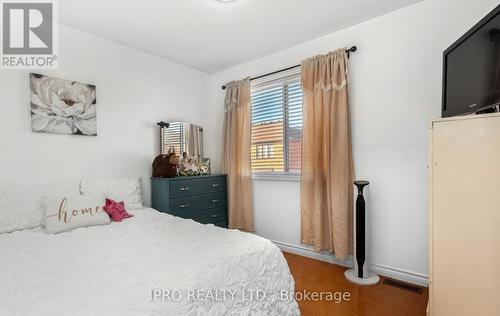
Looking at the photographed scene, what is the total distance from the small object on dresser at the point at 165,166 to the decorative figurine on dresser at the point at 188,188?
0.05ft

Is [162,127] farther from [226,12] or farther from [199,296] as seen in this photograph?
[199,296]

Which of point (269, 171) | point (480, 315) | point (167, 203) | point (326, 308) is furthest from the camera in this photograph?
point (269, 171)

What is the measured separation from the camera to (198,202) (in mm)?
3027

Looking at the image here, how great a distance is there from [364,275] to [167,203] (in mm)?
2108

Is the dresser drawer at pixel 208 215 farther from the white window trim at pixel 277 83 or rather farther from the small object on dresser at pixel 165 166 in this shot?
the white window trim at pixel 277 83

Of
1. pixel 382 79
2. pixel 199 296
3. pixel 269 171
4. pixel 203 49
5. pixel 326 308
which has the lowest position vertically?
pixel 326 308

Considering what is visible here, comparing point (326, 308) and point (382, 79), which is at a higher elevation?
point (382, 79)

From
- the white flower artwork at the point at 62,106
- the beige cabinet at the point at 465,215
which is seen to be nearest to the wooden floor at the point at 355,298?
the beige cabinet at the point at 465,215

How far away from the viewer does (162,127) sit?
10.2ft

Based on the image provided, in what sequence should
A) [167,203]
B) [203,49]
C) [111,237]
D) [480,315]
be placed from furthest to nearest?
[203,49] < [167,203] < [111,237] < [480,315]

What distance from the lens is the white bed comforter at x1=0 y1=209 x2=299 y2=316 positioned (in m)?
0.90

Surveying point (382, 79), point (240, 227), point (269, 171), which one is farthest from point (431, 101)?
point (240, 227)

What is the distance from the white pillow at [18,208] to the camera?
1.85 metres

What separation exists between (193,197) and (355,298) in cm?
192
